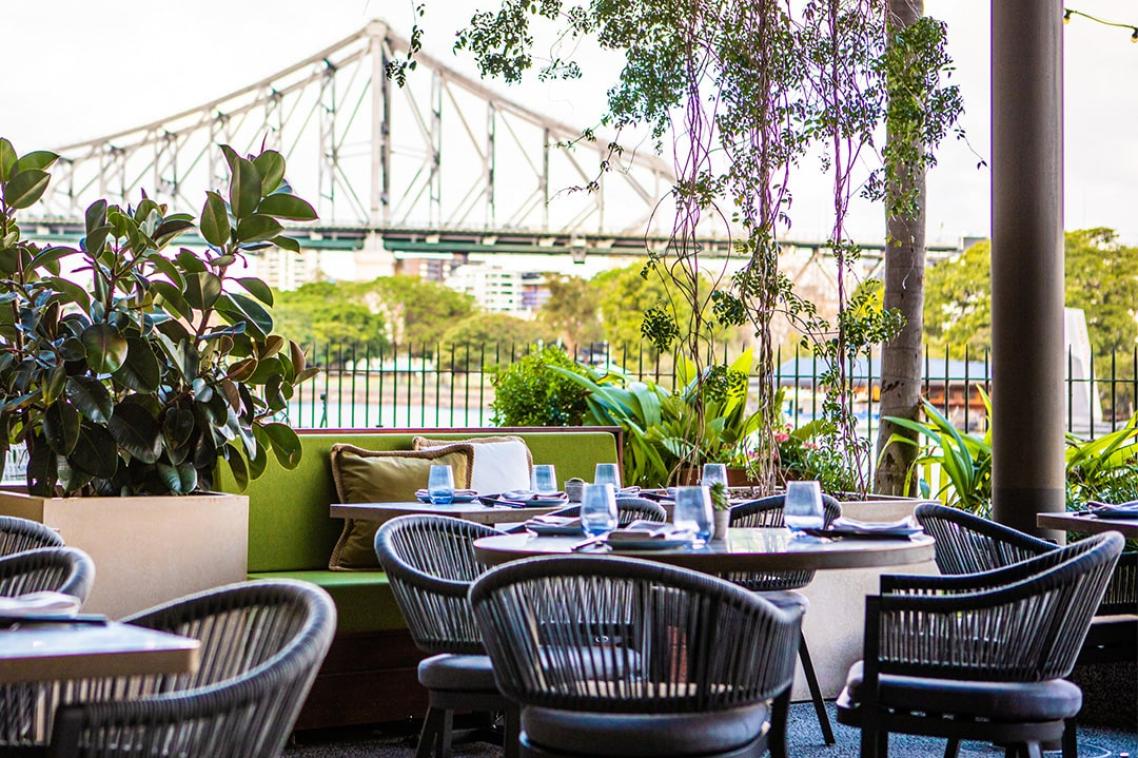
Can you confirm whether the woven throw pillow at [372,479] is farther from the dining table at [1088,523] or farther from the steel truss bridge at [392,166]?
the steel truss bridge at [392,166]

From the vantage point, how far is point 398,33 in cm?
3117

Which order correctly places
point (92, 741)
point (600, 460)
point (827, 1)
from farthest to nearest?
point (600, 460) < point (827, 1) < point (92, 741)

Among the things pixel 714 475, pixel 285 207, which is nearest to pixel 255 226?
pixel 285 207

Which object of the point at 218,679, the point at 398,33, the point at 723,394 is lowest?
the point at 218,679

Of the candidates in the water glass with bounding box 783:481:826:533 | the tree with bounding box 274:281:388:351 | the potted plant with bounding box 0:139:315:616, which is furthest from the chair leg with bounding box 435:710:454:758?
the tree with bounding box 274:281:388:351

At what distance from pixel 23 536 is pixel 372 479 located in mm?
1801

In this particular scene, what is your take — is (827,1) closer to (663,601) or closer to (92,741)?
(663,601)

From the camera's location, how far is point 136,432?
3.25m

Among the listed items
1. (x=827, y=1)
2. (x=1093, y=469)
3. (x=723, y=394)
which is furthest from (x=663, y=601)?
(x=1093, y=469)

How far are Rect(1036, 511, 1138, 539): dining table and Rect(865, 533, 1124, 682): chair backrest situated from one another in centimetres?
82

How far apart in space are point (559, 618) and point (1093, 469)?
11.9 feet

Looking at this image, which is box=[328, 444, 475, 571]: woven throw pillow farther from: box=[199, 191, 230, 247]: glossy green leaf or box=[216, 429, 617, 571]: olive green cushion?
box=[199, 191, 230, 247]: glossy green leaf

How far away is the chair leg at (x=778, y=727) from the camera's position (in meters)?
2.65

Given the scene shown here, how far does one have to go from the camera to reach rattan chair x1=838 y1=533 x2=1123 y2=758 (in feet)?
6.97
